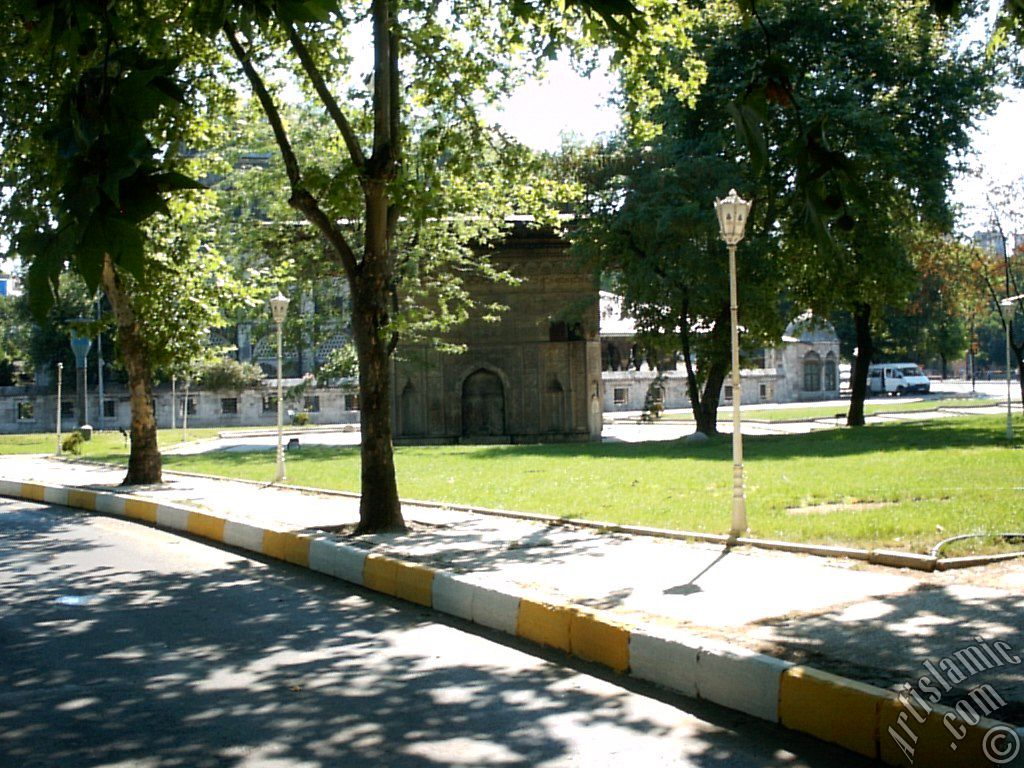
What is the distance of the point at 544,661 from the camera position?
761 cm

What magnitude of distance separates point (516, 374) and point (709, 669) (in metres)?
33.8

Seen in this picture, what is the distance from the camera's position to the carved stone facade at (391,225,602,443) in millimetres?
39625

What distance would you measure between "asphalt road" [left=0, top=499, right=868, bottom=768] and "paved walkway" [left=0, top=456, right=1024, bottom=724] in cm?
76

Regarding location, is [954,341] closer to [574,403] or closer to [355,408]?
[355,408]

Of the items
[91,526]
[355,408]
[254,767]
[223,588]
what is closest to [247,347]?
[355,408]

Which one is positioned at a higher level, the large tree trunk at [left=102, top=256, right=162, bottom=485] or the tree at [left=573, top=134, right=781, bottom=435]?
the tree at [left=573, top=134, right=781, bottom=435]

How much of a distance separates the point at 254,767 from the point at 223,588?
5.65 m

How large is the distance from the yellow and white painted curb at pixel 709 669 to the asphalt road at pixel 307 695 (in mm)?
144

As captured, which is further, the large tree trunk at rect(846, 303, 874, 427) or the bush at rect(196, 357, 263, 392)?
the bush at rect(196, 357, 263, 392)

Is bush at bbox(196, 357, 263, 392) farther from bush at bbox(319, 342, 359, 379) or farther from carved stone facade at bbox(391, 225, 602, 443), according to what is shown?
carved stone facade at bbox(391, 225, 602, 443)

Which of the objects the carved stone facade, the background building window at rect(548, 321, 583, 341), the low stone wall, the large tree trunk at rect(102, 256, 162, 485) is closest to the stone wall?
the low stone wall

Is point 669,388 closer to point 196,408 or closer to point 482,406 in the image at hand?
point 196,408

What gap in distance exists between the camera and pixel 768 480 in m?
17.8

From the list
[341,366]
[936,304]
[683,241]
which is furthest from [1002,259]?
[936,304]
